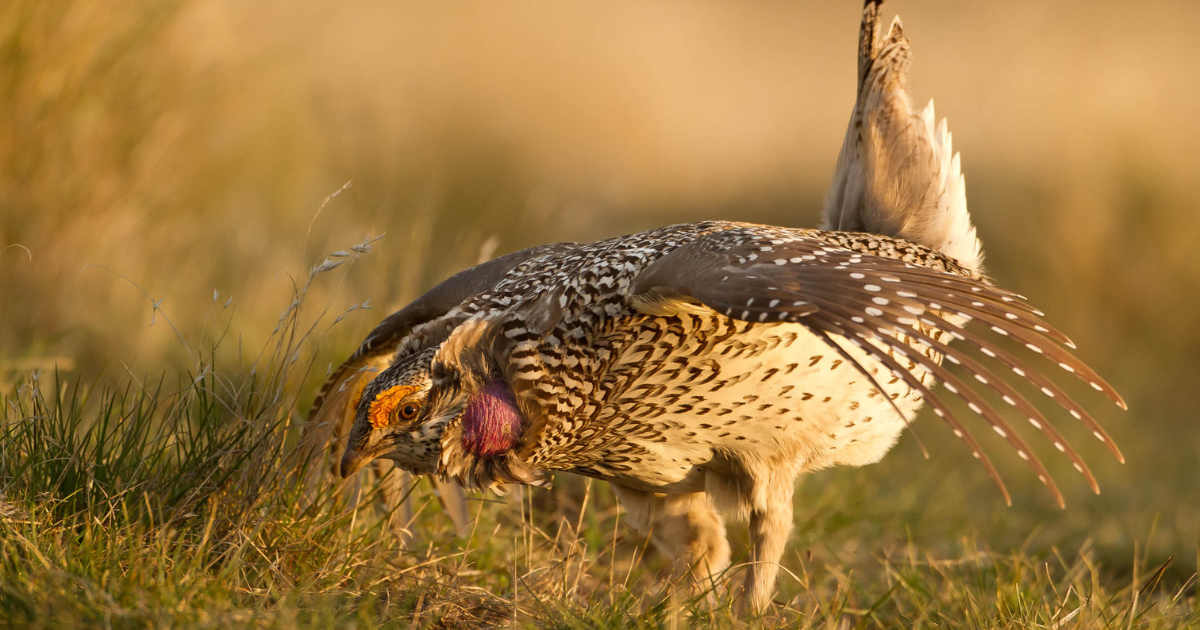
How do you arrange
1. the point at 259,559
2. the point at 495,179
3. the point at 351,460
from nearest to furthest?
the point at 259,559, the point at 351,460, the point at 495,179

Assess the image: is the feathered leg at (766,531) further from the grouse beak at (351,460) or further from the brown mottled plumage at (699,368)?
the grouse beak at (351,460)

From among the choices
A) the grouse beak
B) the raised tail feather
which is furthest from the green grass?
the raised tail feather

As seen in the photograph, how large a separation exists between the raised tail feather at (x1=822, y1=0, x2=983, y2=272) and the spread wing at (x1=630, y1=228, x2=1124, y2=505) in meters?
1.03

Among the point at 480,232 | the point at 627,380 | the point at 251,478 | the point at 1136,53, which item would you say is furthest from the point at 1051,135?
the point at 251,478

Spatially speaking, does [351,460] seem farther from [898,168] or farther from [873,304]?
[898,168]

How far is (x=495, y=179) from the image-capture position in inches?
324

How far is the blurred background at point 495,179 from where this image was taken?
439 cm

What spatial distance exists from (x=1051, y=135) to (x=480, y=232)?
4.41 meters

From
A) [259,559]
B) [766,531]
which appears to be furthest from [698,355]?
[259,559]

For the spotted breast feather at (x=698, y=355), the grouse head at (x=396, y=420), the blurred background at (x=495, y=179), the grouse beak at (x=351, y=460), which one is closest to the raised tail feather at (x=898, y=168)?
the spotted breast feather at (x=698, y=355)

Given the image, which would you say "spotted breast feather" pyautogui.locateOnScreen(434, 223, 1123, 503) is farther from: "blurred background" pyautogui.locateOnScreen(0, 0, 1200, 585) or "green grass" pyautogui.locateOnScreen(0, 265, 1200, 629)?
"blurred background" pyautogui.locateOnScreen(0, 0, 1200, 585)

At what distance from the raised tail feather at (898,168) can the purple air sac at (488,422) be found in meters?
1.60

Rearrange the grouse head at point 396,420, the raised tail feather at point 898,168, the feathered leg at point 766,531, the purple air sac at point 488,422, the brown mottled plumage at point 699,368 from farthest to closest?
the raised tail feather at point 898,168 < the feathered leg at point 766,531 < the purple air sac at point 488,422 < the grouse head at point 396,420 < the brown mottled plumage at point 699,368

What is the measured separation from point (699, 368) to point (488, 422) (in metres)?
0.58
